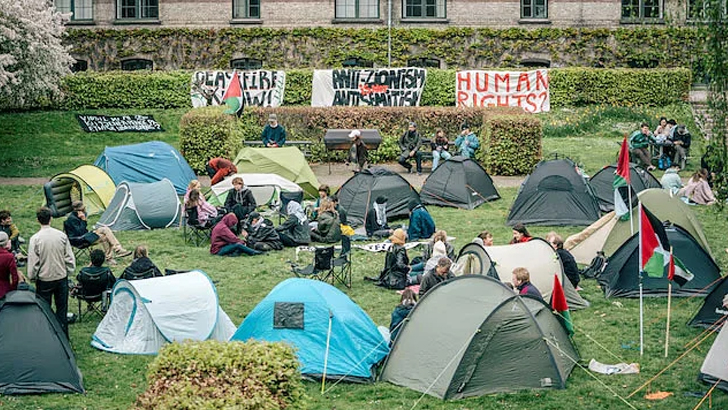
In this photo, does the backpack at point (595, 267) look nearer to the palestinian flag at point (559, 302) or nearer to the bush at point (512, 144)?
the palestinian flag at point (559, 302)

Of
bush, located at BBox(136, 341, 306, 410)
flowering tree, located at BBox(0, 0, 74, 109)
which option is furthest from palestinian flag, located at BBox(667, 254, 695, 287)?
flowering tree, located at BBox(0, 0, 74, 109)

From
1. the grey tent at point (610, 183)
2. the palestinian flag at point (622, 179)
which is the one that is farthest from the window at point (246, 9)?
the palestinian flag at point (622, 179)

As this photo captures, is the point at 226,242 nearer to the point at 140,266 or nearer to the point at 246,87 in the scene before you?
the point at 140,266

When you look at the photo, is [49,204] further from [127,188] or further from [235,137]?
[235,137]

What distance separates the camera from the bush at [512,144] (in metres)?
26.0

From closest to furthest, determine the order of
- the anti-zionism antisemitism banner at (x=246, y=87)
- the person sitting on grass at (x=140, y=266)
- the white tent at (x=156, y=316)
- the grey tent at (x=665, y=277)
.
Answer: the white tent at (x=156, y=316) → the person sitting on grass at (x=140, y=266) → the grey tent at (x=665, y=277) → the anti-zionism antisemitism banner at (x=246, y=87)

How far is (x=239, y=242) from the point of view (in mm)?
19062

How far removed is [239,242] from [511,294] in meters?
7.44

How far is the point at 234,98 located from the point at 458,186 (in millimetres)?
8554

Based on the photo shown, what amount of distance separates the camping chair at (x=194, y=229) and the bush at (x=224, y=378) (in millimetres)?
9647

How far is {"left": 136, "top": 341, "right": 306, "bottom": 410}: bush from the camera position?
9.36m

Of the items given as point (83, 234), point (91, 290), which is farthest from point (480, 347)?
point (83, 234)

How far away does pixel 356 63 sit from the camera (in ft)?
120

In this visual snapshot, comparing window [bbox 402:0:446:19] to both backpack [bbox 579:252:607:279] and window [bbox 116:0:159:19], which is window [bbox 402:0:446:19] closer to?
window [bbox 116:0:159:19]
